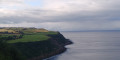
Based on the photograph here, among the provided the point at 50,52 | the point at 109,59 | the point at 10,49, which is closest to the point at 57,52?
the point at 50,52

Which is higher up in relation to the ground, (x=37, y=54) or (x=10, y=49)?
(x=10, y=49)

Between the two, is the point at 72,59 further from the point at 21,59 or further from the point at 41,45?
the point at 21,59

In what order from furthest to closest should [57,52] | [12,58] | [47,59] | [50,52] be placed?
[57,52], [50,52], [47,59], [12,58]

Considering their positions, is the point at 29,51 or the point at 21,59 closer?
the point at 21,59

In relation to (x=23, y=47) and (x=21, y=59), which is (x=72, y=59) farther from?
(x=21, y=59)

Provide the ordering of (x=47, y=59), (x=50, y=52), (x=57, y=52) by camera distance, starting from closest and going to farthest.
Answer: (x=47, y=59)
(x=50, y=52)
(x=57, y=52)

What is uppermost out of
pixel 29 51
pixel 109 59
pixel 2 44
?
pixel 2 44

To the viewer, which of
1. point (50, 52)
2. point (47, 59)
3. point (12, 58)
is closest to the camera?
point (12, 58)

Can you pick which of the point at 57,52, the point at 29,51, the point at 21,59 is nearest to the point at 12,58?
the point at 21,59

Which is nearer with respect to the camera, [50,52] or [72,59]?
[72,59]
